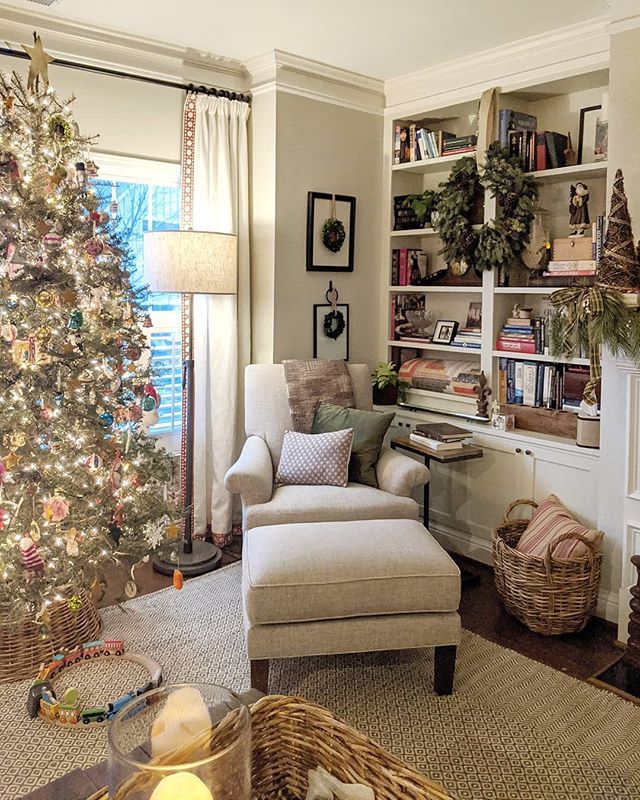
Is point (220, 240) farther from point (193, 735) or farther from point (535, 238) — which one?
point (193, 735)

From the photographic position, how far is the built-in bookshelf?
3836 millimetres

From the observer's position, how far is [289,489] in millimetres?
3576

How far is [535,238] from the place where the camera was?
390 cm

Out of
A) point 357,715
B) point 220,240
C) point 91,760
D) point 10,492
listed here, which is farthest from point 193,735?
point 220,240

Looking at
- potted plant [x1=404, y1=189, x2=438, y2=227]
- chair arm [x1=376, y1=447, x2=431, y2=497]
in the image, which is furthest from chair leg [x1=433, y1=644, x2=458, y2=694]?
potted plant [x1=404, y1=189, x2=438, y2=227]

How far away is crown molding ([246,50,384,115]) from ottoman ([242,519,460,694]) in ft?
8.54

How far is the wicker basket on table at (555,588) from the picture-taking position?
3.21 m

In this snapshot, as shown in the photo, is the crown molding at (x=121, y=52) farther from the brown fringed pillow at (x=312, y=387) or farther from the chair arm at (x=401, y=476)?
the chair arm at (x=401, y=476)

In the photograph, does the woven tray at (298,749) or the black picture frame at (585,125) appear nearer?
the woven tray at (298,749)

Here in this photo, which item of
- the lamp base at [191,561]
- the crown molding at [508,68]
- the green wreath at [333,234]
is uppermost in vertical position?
the crown molding at [508,68]

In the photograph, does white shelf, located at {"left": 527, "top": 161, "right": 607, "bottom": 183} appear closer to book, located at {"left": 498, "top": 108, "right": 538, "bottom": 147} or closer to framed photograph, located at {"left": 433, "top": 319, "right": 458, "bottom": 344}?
book, located at {"left": 498, "top": 108, "right": 538, "bottom": 147}

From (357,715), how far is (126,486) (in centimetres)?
125

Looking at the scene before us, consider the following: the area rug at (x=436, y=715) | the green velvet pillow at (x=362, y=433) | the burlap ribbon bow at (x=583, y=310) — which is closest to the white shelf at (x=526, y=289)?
the burlap ribbon bow at (x=583, y=310)

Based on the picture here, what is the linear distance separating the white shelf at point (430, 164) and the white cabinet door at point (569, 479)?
1693 mm
